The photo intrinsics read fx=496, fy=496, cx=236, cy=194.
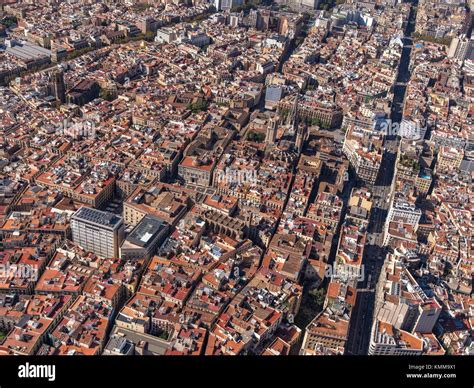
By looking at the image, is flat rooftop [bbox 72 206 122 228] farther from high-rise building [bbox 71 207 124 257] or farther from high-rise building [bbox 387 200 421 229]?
high-rise building [bbox 387 200 421 229]

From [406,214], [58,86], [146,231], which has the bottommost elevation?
[146,231]

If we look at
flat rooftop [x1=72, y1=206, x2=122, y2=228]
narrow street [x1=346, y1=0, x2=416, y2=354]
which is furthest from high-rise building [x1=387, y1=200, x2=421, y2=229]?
flat rooftop [x1=72, y1=206, x2=122, y2=228]

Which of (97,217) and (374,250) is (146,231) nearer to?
(97,217)

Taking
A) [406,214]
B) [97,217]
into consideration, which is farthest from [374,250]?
[97,217]

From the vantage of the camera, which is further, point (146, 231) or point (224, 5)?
point (224, 5)

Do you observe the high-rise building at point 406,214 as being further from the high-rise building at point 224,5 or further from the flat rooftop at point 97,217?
the high-rise building at point 224,5

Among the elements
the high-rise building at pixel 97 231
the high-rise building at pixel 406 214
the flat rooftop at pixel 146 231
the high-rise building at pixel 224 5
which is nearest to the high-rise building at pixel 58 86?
the high-rise building at pixel 97 231

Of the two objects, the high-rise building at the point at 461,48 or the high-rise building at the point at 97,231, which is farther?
the high-rise building at the point at 461,48

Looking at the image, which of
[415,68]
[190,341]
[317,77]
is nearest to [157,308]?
[190,341]
